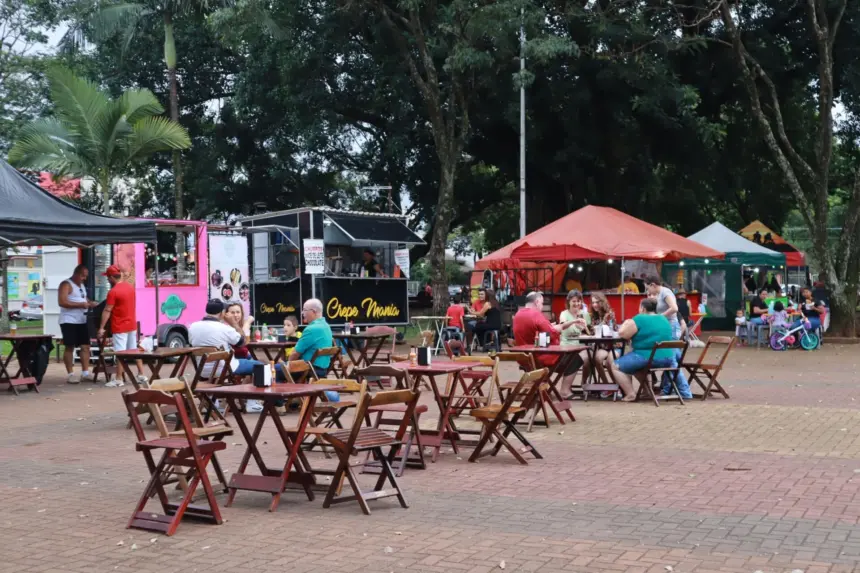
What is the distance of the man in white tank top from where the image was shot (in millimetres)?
15781

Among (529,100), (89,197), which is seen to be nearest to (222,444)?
(529,100)

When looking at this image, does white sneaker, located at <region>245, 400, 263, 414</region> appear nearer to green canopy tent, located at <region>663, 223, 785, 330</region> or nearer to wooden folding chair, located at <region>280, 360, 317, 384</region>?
wooden folding chair, located at <region>280, 360, 317, 384</region>

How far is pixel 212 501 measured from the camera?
6.42 m

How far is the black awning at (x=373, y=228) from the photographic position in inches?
858

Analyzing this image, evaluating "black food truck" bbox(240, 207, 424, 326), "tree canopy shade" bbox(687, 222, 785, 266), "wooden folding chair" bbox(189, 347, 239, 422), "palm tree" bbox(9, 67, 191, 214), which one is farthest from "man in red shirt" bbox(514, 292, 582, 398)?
"tree canopy shade" bbox(687, 222, 785, 266)

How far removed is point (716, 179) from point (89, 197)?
20.2 metres

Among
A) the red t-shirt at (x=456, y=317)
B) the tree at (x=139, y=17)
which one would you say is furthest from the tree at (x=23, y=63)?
the red t-shirt at (x=456, y=317)

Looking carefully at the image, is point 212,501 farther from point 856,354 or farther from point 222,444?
point 856,354

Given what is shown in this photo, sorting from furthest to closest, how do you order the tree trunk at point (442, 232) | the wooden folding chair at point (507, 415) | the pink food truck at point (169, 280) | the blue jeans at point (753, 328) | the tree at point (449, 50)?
the tree trunk at point (442, 232), the tree at point (449, 50), the blue jeans at point (753, 328), the pink food truck at point (169, 280), the wooden folding chair at point (507, 415)

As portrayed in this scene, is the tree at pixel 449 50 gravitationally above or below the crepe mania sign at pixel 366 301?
above

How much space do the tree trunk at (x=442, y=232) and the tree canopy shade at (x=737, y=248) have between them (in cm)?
637

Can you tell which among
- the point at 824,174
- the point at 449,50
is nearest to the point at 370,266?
the point at 449,50

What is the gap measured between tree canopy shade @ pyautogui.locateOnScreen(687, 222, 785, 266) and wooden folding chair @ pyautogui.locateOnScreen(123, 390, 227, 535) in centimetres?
2094

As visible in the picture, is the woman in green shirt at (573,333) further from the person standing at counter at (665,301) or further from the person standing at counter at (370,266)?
the person standing at counter at (370,266)
